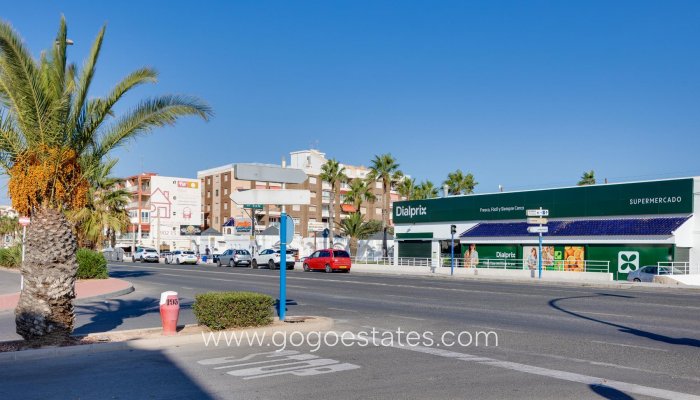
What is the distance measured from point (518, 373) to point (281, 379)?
3189mm

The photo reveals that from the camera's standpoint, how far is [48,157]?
1086 cm

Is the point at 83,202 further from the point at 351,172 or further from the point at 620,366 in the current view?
the point at 351,172

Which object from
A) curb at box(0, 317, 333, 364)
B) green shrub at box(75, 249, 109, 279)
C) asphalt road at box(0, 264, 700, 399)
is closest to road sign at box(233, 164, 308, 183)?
curb at box(0, 317, 333, 364)

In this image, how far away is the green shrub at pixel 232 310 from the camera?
40.5 ft

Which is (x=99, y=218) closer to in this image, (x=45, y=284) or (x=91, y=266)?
(x=91, y=266)

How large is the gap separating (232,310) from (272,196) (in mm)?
2585

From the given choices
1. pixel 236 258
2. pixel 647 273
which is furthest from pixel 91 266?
pixel 647 273

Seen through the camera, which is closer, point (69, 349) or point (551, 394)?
Answer: point (551, 394)

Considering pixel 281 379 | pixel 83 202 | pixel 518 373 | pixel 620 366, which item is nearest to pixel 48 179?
pixel 83 202

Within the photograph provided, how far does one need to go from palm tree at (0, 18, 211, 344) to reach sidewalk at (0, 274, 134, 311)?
891 centimetres

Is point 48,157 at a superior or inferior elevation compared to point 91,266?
superior

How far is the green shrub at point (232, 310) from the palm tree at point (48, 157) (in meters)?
2.46

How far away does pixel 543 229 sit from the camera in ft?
122

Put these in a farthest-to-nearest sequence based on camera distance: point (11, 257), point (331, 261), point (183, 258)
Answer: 1. point (183, 258)
2. point (331, 261)
3. point (11, 257)
